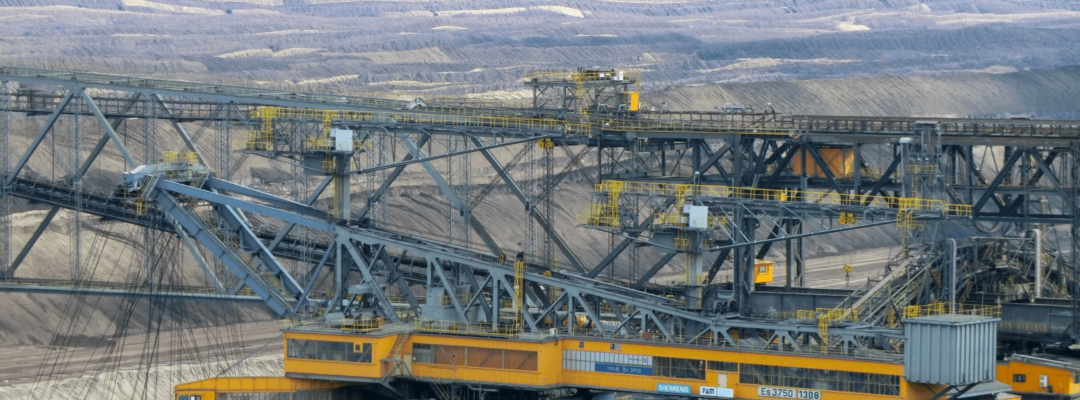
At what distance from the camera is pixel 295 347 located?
216 ft

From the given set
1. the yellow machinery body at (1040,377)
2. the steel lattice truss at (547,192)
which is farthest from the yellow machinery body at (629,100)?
the yellow machinery body at (1040,377)

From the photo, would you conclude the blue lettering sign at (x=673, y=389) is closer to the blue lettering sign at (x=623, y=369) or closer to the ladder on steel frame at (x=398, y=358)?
the blue lettering sign at (x=623, y=369)

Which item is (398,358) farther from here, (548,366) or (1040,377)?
(1040,377)

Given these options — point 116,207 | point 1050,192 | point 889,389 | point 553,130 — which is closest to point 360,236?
point 553,130

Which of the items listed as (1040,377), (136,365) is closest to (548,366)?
(1040,377)

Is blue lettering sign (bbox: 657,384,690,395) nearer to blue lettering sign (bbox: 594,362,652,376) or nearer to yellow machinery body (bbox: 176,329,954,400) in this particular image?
yellow machinery body (bbox: 176,329,954,400)

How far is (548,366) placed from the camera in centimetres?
6350

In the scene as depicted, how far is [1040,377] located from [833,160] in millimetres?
12929

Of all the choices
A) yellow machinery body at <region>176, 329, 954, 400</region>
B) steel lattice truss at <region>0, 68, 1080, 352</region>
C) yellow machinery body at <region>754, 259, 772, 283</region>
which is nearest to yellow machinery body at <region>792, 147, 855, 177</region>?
steel lattice truss at <region>0, 68, 1080, 352</region>

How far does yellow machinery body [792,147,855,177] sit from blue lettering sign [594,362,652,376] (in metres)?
15.7

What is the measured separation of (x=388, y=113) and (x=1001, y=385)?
103 ft

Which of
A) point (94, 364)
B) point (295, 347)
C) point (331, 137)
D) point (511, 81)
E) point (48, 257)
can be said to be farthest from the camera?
point (511, 81)

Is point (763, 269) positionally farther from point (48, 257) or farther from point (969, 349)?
point (48, 257)

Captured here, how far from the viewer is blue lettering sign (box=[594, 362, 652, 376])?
206 ft
